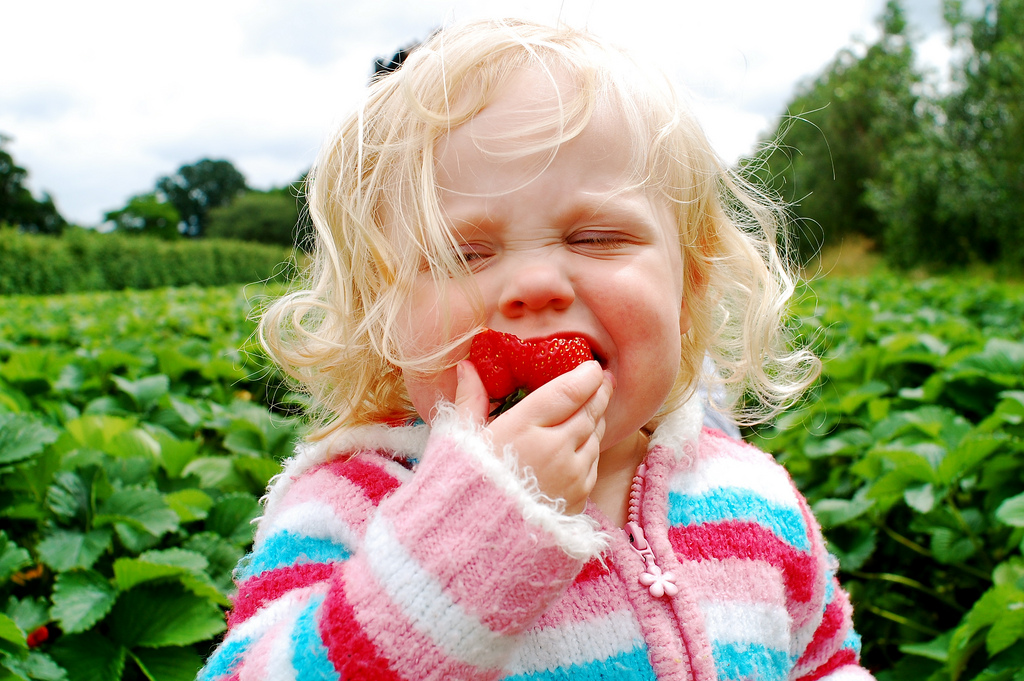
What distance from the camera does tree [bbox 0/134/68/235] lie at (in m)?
55.1

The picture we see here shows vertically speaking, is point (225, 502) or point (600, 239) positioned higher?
point (600, 239)

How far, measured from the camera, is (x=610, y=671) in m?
1.04

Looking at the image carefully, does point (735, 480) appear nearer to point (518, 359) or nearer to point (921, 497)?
point (518, 359)

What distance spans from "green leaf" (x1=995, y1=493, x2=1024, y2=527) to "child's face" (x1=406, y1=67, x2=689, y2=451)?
97 cm

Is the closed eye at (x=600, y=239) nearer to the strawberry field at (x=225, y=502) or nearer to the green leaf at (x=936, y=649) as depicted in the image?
the strawberry field at (x=225, y=502)

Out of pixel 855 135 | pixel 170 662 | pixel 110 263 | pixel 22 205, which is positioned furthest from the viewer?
pixel 22 205

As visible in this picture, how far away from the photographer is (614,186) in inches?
43.7

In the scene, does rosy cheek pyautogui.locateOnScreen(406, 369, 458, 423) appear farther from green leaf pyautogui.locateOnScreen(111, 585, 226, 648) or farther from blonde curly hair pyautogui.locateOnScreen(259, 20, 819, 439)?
green leaf pyautogui.locateOnScreen(111, 585, 226, 648)

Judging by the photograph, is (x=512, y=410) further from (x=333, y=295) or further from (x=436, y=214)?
(x=333, y=295)

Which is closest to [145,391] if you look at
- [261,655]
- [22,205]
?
[261,655]

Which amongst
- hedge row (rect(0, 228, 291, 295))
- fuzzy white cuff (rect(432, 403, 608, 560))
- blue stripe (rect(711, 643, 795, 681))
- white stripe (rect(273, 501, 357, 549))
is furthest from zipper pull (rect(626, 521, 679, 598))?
hedge row (rect(0, 228, 291, 295))

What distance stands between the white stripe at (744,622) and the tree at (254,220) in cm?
6796

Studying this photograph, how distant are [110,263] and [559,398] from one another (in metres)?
32.1

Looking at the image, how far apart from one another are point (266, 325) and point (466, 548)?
66 centimetres
